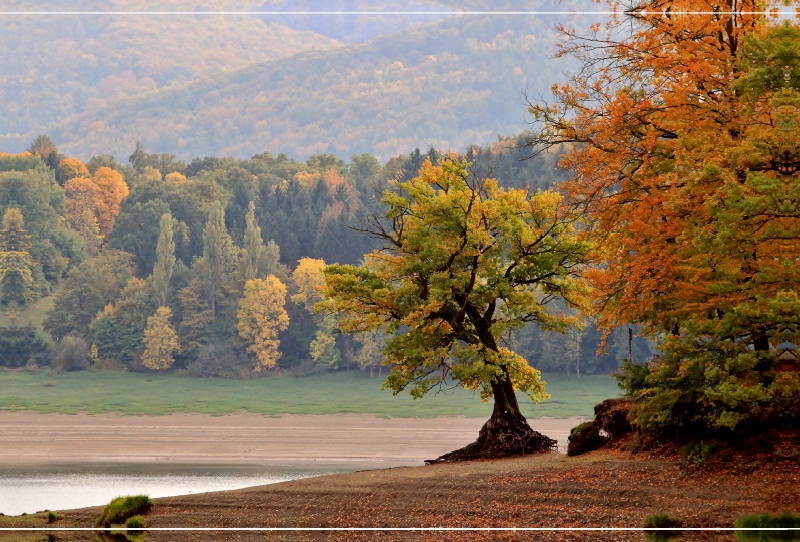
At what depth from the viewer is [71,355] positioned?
9412 centimetres

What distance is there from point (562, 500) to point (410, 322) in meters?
9.80

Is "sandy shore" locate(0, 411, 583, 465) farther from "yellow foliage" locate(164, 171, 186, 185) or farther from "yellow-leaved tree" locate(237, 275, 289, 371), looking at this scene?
"yellow foliage" locate(164, 171, 186, 185)

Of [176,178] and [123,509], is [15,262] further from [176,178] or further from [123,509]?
[123,509]

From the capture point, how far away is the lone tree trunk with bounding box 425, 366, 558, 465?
30969mm

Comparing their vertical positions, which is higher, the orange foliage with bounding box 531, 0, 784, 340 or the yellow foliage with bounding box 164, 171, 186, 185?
the yellow foliage with bounding box 164, 171, 186, 185

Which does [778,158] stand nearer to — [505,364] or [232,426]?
[505,364]

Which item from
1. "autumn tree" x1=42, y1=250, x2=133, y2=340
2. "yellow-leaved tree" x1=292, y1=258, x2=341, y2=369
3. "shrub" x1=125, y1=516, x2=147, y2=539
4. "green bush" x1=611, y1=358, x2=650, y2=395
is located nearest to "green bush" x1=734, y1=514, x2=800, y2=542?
"green bush" x1=611, y1=358, x2=650, y2=395

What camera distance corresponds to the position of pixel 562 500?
71.9ft

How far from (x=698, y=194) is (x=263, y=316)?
262ft

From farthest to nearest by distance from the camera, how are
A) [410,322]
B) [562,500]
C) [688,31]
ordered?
1. [410,322]
2. [688,31]
3. [562,500]

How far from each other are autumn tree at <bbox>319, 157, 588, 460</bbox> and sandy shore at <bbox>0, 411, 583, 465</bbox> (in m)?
24.0

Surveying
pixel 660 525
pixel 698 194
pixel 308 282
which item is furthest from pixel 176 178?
pixel 660 525

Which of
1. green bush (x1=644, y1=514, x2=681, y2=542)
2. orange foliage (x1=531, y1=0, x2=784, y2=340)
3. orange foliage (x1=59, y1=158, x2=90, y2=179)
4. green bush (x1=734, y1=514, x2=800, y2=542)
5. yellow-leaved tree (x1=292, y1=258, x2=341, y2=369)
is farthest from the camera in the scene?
orange foliage (x1=59, y1=158, x2=90, y2=179)

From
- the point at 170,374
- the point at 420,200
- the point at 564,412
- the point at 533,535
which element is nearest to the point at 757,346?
the point at 533,535
